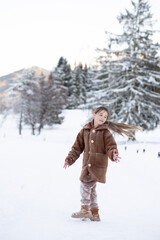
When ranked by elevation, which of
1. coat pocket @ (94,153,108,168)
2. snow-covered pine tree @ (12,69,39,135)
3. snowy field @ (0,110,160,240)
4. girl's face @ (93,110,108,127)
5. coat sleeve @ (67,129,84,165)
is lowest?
snowy field @ (0,110,160,240)

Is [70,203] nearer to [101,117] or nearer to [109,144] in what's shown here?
[109,144]

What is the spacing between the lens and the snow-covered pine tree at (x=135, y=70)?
15.6 metres

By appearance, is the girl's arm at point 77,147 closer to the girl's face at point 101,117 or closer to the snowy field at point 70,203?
the girl's face at point 101,117

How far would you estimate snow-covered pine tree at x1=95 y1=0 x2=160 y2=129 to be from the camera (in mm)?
15594

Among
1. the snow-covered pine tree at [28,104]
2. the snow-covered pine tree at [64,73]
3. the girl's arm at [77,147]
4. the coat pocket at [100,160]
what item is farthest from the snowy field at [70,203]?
the snow-covered pine tree at [64,73]

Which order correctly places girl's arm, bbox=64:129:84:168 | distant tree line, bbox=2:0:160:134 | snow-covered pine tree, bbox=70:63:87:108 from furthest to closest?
1. snow-covered pine tree, bbox=70:63:87:108
2. distant tree line, bbox=2:0:160:134
3. girl's arm, bbox=64:129:84:168

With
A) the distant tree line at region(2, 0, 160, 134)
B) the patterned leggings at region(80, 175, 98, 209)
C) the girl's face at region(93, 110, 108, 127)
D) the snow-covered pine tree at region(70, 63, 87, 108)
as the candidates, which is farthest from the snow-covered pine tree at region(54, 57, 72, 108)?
the patterned leggings at region(80, 175, 98, 209)

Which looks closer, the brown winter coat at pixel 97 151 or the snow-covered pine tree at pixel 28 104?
the brown winter coat at pixel 97 151

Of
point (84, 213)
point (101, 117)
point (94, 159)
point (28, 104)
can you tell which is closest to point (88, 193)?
point (84, 213)

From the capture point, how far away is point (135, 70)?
15.9 meters

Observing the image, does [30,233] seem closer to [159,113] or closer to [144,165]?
[144,165]

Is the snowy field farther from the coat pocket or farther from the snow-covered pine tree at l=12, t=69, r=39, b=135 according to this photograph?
the snow-covered pine tree at l=12, t=69, r=39, b=135

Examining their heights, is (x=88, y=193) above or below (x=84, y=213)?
above

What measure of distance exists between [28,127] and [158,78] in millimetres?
21309
